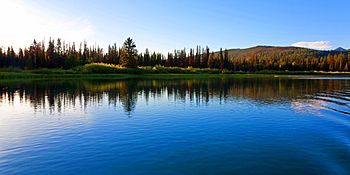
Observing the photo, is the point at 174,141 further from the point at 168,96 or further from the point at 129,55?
the point at 129,55

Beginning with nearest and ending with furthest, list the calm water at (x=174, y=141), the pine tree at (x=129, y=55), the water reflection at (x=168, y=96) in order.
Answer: the calm water at (x=174, y=141) → the water reflection at (x=168, y=96) → the pine tree at (x=129, y=55)

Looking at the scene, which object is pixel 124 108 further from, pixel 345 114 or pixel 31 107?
pixel 345 114

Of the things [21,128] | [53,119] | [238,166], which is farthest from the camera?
[53,119]

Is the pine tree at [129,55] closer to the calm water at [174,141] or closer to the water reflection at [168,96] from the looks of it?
the water reflection at [168,96]

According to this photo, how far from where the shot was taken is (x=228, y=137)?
770 inches

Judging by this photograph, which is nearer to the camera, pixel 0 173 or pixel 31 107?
pixel 0 173

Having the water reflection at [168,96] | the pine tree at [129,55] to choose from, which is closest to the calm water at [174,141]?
the water reflection at [168,96]

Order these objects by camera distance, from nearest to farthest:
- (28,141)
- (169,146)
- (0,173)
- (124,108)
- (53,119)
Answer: (0,173) < (169,146) < (28,141) < (53,119) < (124,108)

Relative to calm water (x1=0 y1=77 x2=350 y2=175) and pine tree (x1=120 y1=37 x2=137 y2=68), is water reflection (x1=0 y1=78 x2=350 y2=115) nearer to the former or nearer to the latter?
calm water (x1=0 y1=77 x2=350 y2=175)

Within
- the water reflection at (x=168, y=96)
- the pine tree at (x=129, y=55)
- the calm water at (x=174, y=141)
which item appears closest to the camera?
the calm water at (x=174, y=141)

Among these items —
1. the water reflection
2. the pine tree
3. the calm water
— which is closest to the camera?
the calm water

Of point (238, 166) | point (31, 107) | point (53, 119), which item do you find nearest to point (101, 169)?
point (238, 166)

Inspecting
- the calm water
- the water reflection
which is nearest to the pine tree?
the water reflection

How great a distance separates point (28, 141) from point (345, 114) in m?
30.2
